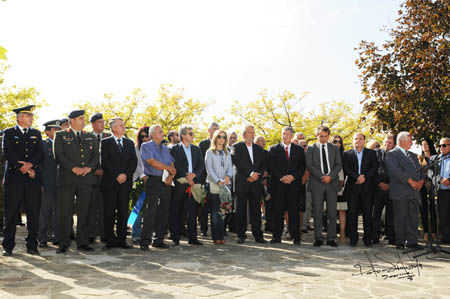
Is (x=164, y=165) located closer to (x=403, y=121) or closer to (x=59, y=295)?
(x=59, y=295)

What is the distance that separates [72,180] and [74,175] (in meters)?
0.09

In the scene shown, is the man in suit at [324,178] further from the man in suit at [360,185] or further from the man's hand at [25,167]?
the man's hand at [25,167]

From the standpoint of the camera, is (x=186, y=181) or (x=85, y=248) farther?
(x=186, y=181)

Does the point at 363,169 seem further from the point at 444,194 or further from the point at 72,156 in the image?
the point at 72,156

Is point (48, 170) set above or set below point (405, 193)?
above

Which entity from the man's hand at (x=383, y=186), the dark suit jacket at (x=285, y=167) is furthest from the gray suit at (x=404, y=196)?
the dark suit jacket at (x=285, y=167)

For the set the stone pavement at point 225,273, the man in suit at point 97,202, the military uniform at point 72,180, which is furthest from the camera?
the man in suit at point 97,202

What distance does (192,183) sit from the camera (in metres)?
8.56

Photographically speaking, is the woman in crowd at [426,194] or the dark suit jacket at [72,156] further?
the woman in crowd at [426,194]

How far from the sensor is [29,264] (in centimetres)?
638

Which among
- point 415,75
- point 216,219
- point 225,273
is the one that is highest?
point 415,75

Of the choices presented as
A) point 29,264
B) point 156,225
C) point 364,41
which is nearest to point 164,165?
point 156,225

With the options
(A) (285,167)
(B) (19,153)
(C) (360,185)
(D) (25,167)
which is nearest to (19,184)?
(D) (25,167)

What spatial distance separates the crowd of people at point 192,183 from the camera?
7.53 metres
